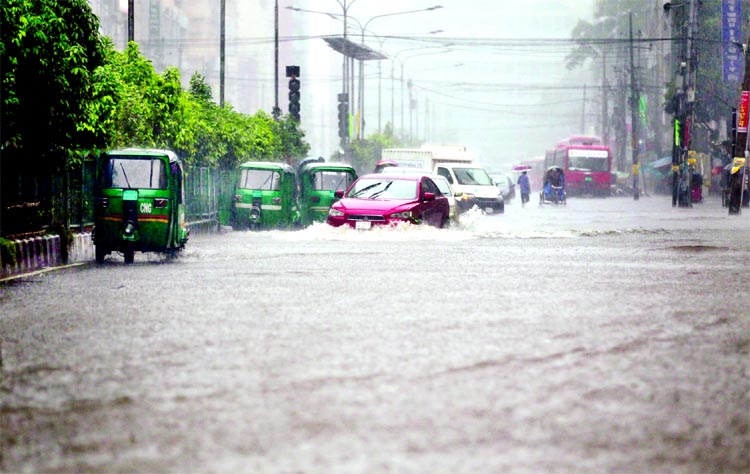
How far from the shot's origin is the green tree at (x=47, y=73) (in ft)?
68.5

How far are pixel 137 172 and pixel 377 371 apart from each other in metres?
13.3

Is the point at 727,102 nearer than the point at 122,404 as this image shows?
No

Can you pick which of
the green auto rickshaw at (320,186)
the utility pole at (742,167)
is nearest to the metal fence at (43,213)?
the green auto rickshaw at (320,186)

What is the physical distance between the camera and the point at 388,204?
2734 centimetres

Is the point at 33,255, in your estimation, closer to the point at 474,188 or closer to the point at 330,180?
the point at 330,180

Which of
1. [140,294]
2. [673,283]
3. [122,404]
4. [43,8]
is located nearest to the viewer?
[122,404]

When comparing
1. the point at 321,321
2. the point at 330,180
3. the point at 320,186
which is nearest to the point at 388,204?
the point at 320,186

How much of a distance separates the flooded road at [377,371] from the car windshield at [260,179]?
17.6 metres

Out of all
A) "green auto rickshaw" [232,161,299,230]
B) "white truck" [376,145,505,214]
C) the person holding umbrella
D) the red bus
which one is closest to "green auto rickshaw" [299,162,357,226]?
"green auto rickshaw" [232,161,299,230]

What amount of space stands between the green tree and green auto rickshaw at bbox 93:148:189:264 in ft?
4.37

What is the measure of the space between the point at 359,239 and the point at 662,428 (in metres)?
19.4

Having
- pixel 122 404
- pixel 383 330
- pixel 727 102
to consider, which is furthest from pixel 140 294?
pixel 727 102

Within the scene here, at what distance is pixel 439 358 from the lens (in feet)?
32.2

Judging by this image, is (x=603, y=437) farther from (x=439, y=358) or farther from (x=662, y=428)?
(x=439, y=358)
